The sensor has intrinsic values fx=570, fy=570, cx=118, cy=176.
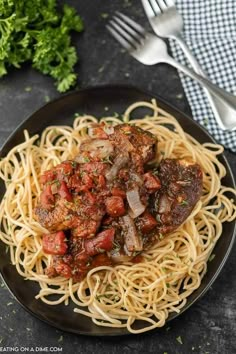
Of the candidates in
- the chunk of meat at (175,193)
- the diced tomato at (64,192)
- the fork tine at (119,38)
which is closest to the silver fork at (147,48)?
the fork tine at (119,38)

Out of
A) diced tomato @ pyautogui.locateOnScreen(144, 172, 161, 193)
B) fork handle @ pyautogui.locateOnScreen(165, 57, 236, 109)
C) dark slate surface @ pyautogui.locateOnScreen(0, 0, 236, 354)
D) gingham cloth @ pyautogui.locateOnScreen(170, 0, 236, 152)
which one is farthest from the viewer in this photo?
gingham cloth @ pyautogui.locateOnScreen(170, 0, 236, 152)

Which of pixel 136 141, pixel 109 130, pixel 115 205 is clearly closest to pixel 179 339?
pixel 115 205

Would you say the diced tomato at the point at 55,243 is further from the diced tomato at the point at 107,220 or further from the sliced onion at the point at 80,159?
the sliced onion at the point at 80,159

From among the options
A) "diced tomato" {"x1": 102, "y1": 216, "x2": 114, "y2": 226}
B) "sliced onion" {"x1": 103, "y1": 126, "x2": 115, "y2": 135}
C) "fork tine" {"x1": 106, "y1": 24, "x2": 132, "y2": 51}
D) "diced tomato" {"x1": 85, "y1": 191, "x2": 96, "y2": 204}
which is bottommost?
"diced tomato" {"x1": 102, "y1": 216, "x2": 114, "y2": 226}

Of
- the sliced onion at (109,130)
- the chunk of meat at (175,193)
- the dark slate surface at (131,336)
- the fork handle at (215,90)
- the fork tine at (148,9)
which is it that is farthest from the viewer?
the fork tine at (148,9)

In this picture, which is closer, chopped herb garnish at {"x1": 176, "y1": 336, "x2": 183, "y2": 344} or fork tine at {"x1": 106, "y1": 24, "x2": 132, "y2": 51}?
chopped herb garnish at {"x1": 176, "y1": 336, "x2": 183, "y2": 344}

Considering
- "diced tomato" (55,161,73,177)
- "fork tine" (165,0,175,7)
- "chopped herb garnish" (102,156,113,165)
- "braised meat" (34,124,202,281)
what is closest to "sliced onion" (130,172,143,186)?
"braised meat" (34,124,202,281)

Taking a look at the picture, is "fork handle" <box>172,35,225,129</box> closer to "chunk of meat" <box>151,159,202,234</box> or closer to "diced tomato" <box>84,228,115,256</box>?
"chunk of meat" <box>151,159,202,234</box>
